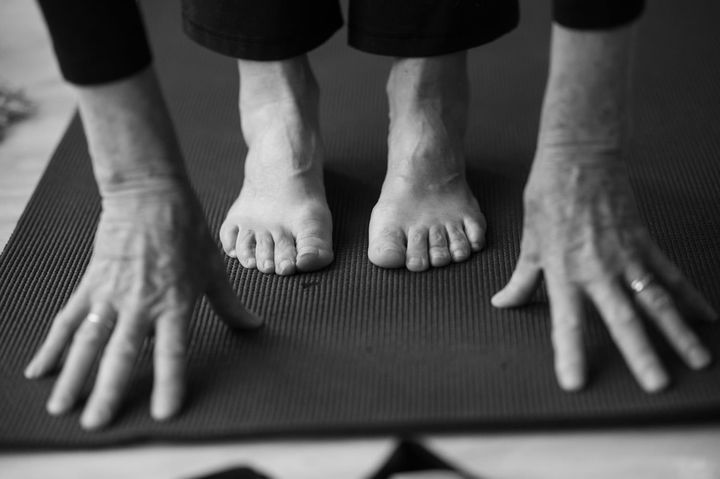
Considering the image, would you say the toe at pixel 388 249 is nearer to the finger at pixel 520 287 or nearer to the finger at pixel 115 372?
the finger at pixel 520 287

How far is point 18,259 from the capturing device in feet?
4.36

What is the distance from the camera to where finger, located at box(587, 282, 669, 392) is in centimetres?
96

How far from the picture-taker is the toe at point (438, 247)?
1.23 m

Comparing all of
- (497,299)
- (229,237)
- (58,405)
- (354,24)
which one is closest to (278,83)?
(354,24)

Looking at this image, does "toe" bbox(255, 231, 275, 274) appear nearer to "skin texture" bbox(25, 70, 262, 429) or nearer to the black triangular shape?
"skin texture" bbox(25, 70, 262, 429)

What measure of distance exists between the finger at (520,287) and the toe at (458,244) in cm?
11

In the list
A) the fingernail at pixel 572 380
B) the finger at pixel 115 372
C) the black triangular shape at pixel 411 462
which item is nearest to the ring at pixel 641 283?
the fingernail at pixel 572 380

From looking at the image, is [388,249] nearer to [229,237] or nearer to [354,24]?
[229,237]

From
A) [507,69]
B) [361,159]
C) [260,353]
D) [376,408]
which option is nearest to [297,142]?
[361,159]

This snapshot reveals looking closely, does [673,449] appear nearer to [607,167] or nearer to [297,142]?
[607,167]

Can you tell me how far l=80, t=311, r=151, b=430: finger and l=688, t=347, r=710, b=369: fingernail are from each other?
62 centimetres

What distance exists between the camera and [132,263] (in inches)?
39.7

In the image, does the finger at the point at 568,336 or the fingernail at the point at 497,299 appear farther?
the fingernail at the point at 497,299

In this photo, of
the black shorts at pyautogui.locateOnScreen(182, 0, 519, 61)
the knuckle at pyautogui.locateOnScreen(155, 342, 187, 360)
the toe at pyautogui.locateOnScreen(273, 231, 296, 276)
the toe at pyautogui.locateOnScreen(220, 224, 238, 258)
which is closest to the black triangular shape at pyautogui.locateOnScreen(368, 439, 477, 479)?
the knuckle at pyautogui.locateOnScreen(155, 342, 187, 360)
